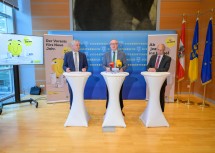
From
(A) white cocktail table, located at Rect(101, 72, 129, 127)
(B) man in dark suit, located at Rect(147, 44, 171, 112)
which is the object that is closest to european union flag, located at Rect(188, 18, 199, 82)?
(B) man in dark suit, located at Rect(147, 44, 171, 112)

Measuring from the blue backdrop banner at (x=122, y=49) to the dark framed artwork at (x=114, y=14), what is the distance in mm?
562

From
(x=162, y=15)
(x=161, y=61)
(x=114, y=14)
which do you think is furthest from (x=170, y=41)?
(x=114, y=14)

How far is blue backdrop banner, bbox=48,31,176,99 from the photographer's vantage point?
4570mm

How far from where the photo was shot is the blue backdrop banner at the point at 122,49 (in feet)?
15.0

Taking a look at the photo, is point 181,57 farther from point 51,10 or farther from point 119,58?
point 51,10

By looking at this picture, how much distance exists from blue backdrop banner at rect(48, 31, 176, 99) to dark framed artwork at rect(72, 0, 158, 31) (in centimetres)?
56

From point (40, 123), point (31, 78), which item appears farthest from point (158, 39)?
point (31, 78)

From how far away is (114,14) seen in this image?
16.4ft

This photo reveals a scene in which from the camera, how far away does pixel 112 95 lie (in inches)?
118

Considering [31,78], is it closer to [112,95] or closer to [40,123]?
[40,123]

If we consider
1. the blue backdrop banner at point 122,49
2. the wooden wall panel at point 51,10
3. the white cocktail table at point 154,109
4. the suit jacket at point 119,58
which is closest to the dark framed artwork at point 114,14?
the wooden wall panel at point 51,10

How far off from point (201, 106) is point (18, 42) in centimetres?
475

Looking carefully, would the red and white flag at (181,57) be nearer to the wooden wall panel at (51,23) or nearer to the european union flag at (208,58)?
the european union flag at (208,58)

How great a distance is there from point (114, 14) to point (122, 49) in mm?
1177
